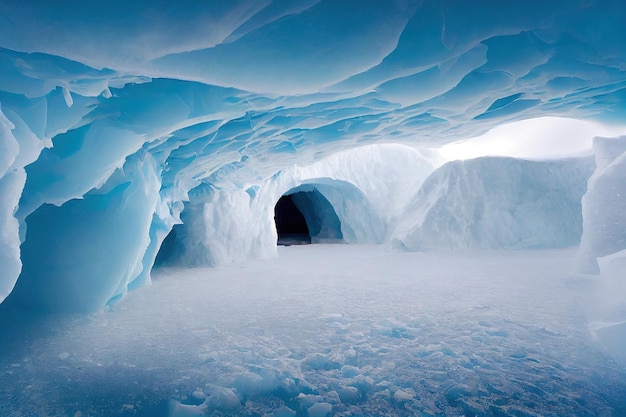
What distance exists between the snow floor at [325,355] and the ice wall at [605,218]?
1.57ft

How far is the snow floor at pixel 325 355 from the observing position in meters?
1.89

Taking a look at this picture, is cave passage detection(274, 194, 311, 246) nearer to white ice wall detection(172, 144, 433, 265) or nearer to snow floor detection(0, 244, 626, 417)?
white ice wall detection(172, 144, 433, 265)

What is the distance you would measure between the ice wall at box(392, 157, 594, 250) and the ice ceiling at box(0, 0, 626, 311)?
10.3ft

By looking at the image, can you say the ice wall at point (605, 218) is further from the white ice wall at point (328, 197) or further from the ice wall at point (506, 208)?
the white ice wall at point (328, 197)

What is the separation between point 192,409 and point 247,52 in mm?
1829

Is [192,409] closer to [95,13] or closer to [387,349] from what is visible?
[387,349]

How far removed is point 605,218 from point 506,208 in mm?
4491

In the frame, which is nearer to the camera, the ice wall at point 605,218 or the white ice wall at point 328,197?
the ice wall at point 605,218

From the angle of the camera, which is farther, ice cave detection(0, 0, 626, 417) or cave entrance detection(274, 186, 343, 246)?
cave entrance detection(274, 186, 343, 246)

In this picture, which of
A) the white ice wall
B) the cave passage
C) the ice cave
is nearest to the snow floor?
the ice cave

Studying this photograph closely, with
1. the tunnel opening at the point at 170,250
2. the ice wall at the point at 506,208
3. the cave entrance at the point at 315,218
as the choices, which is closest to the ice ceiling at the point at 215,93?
the tunnel opening at the point at 170,250

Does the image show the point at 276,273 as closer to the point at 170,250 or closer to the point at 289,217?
the point at 170,250

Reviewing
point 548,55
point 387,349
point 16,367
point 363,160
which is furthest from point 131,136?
point 363,160

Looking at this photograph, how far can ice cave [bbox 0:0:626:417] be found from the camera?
1.88m
